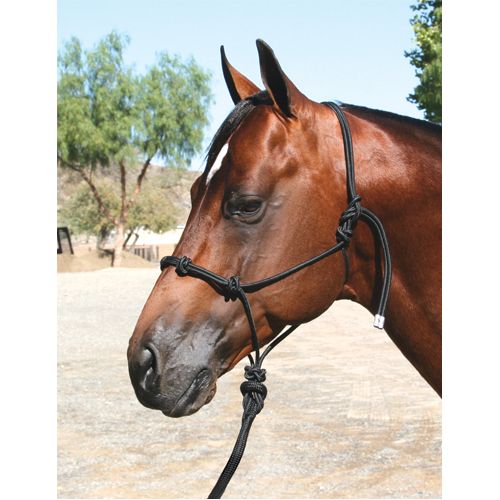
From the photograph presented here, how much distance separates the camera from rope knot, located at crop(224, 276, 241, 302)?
1.95 metres

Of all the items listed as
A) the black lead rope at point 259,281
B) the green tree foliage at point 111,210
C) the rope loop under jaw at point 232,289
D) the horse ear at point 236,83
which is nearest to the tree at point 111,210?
the green tree foliage at point 111,210

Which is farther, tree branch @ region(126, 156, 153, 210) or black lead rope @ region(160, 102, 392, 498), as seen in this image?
tree branch @ region(126, 156, 153, 210)

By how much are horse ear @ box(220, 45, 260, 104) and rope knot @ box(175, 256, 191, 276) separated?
0.69m

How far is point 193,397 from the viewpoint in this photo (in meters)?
1.93

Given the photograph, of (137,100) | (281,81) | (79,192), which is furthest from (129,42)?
(281,81)

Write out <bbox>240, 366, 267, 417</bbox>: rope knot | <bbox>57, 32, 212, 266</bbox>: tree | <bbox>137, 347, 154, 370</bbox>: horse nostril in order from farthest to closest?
<bbox>57, 32, 212, 266</bbox>: tree
<bbox>240, 366, 267, 417</bbox>: rope knot
<bbox>137, 347, 154, 370</bbox>: horse nostril

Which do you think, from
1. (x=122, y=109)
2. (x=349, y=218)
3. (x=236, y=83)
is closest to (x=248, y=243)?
(x=349, y=218)

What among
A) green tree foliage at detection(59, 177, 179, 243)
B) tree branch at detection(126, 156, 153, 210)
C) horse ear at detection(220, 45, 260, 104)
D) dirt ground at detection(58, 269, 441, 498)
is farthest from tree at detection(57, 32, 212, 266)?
horse ear at detection(220, 45, 260, 104)

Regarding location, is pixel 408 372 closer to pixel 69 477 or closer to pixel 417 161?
pixel 69 477

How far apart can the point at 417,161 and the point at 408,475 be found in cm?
336

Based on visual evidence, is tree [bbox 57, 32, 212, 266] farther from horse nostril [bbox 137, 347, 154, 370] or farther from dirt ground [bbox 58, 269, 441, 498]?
horse nostril [bbox 137, 347, 154, 370]

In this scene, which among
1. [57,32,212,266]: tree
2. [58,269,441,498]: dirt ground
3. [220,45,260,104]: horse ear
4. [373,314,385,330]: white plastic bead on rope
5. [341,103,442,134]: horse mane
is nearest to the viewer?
[373,314,385,330]: white plastic bead on rope

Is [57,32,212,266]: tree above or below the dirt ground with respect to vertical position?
above

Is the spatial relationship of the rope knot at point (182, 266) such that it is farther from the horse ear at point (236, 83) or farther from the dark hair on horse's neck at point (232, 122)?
the horse ear at point (236, 83)
